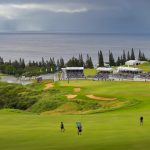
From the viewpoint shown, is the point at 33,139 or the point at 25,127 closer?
the point at 33,139

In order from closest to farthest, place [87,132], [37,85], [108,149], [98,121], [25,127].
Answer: [108,149] → [87,132] → [25,127] → [98,121] → [37,85]

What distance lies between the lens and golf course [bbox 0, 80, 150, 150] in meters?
33.2

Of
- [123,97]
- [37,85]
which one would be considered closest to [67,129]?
[123,97]

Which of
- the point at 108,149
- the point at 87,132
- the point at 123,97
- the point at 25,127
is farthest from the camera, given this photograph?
the point at 123,97

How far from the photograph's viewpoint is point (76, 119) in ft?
168

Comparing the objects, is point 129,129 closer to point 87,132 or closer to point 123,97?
point 87,132

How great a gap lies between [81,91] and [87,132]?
48.9 metres

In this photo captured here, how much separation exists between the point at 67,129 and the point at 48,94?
46.0 m

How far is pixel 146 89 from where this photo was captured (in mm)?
84375

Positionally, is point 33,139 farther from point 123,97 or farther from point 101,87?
point 101,87

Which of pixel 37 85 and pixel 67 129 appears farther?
pixel 37 85

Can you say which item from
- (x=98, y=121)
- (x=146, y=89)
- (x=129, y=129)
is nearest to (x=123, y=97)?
(x=146, y=89)

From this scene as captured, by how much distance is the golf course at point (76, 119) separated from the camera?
3322cm

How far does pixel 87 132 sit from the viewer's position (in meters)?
38.5
